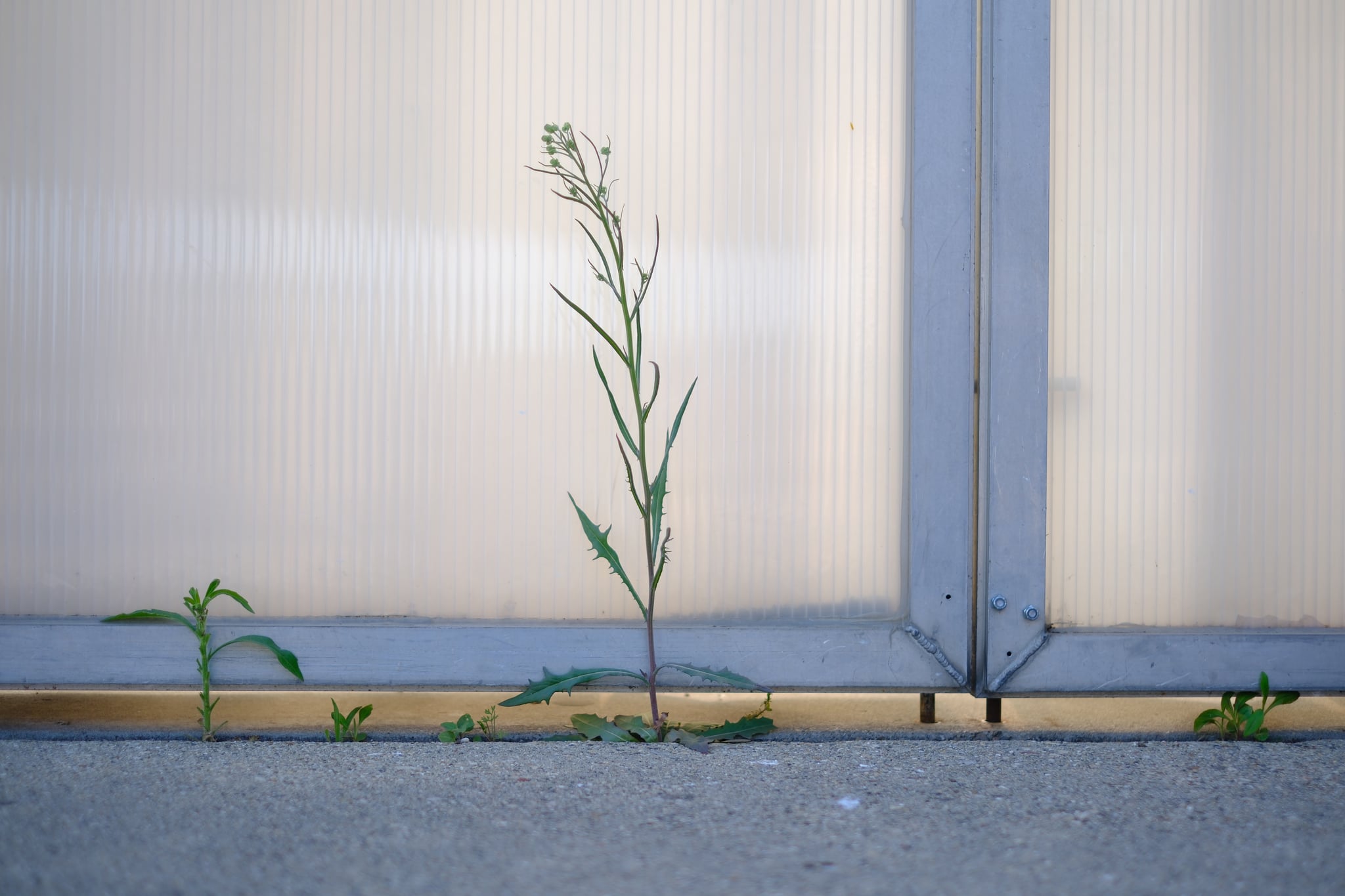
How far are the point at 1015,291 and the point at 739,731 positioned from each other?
42.8 inches

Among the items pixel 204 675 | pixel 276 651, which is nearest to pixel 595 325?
pixel 276 651

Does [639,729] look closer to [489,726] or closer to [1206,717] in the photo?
[489,726]

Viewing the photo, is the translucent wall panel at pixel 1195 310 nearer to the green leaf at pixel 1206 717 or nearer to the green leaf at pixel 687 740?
the green leaf at pixel 1206 717

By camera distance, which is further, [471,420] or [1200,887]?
[471,420]

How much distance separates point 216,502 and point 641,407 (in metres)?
0.94

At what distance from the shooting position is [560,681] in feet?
6.67

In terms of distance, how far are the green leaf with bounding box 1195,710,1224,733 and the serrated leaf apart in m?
0.89

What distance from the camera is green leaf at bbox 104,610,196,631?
6.66 feet

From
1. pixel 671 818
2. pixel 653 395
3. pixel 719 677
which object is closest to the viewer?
pixel 671 818

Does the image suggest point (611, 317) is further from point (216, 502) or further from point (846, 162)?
point (216, 502)

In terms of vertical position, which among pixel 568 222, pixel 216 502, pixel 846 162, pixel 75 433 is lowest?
pixel 216 502

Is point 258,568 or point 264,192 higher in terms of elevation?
point 264,192

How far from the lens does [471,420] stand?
2.12 m

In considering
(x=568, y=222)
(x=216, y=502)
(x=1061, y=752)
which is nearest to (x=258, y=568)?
(x=216, y=502)
